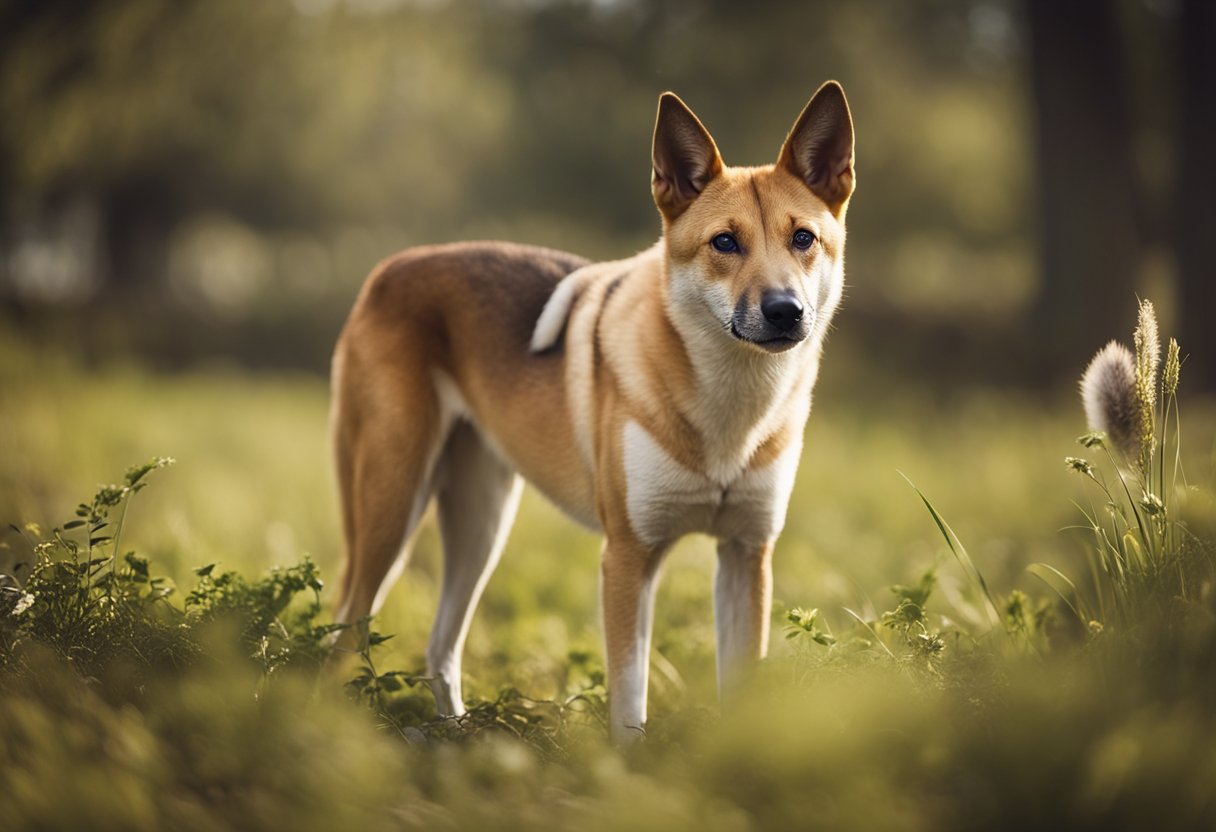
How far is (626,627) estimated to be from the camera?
12.0ft

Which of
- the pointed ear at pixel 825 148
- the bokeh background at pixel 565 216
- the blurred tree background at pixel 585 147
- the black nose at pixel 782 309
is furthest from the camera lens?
the blurred tree background at pixel 585 147

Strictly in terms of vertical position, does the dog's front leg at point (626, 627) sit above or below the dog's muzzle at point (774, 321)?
below

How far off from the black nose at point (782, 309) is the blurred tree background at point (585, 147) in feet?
24.4

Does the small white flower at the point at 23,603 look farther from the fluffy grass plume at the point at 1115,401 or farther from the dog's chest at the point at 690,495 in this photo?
the fluffy grass plume at the point at 1115,401

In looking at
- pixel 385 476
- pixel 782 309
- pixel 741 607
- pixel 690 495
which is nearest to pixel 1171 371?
pixel 782 309

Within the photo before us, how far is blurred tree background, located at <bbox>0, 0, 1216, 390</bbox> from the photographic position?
10.4 metres

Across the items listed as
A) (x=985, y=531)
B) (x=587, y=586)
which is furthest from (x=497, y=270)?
(x=985, y=531)

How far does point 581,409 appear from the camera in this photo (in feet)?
13.6

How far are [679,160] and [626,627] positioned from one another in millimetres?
1616

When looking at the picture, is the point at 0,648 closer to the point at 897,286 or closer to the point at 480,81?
the point at 897,286

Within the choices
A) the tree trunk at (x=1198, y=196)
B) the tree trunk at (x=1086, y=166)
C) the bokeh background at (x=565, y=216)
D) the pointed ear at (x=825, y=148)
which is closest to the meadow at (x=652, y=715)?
the bokeh background at (x=565, y=216)

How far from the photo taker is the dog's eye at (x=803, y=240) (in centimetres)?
364

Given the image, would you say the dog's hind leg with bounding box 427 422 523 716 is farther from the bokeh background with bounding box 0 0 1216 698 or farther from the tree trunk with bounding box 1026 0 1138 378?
the tree trunk with bounding box 1026 0 1138 378

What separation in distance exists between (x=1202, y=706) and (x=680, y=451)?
1692 mm
